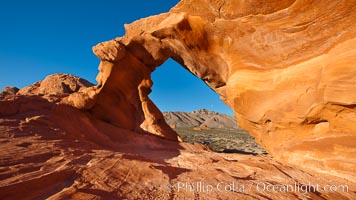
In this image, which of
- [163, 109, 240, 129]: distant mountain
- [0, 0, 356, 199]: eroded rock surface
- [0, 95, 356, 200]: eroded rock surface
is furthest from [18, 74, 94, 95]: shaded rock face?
[163, 109, 240, 129]: distant mountain

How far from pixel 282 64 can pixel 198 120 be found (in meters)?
94.1

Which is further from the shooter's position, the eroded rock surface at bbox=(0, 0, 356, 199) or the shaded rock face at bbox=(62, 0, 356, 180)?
the shaded rock face at bbox=(62, 0, 356, 180)

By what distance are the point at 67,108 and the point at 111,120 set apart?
333 cm

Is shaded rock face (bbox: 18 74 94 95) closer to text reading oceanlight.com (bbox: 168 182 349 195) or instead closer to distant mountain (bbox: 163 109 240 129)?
text reading oceanlight.com (bbox: 168 182 349 195)

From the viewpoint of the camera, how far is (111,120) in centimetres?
1505

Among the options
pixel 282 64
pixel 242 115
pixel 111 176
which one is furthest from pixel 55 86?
pixel 282 64

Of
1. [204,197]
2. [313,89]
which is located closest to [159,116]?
[313,89]

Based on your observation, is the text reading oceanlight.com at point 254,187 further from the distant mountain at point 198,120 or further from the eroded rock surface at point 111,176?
the distant mountain at point 198,120

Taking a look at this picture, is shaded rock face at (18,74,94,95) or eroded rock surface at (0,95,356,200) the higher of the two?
shaded rock face at (18,74,94,95)

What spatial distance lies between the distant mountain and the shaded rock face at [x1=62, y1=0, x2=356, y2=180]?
77534 mm

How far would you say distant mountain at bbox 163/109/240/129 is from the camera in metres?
91.2

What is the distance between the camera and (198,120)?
331 ft

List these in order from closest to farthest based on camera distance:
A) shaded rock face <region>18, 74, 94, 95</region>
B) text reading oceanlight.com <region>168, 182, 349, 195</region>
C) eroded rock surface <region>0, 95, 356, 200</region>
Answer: eroded rock surface <region>0, 95, 356, 200</region>
text reading oceanlight.com <region>168, 182, 349, 195</region>
shaded rock face <region>18, 74, 94, 95</region>

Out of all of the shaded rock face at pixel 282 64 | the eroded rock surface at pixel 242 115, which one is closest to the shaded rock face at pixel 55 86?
the eroded rock surface at pixel 242 115
